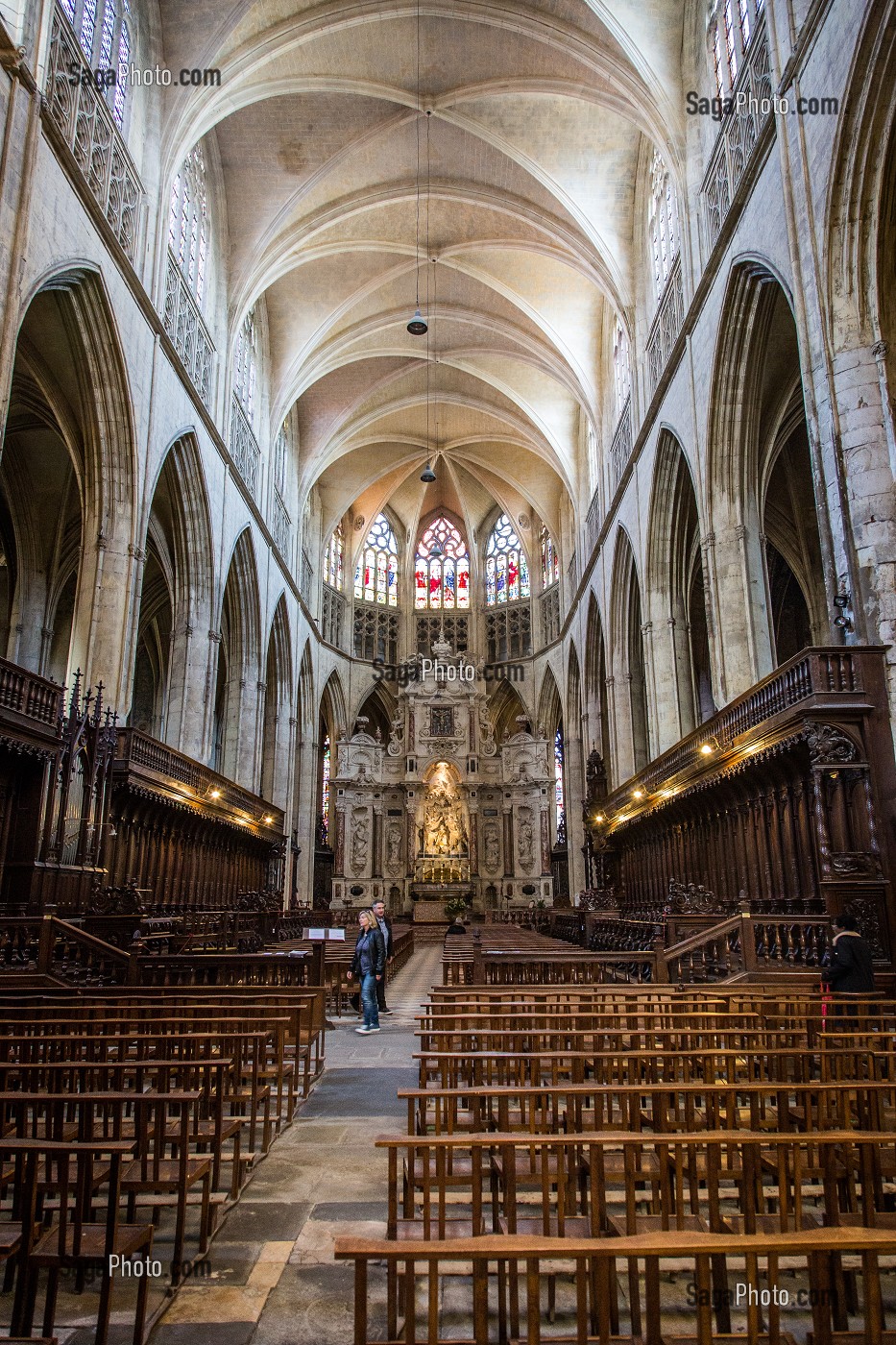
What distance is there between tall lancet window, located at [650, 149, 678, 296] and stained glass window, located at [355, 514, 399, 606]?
73.1ft

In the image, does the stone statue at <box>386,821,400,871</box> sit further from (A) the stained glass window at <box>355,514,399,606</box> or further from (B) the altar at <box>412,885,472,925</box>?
(A) the stained glass window at <box>355,514,399,606</box>

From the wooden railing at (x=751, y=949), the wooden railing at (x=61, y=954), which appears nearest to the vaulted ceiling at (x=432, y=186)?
the wooden railing at (x=61, y=954)

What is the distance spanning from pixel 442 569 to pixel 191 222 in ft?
77.0

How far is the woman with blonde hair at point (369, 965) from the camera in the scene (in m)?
10.0

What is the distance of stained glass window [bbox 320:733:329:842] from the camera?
4112 centimetres

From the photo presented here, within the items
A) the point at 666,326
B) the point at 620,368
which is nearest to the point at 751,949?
the point at 666,326

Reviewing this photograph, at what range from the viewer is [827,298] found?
470 inches

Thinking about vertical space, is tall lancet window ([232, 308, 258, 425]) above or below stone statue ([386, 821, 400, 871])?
above

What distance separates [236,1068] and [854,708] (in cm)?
785

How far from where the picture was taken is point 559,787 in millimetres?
40500

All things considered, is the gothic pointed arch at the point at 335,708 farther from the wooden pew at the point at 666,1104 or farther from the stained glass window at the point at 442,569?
the wooden pew at the point at 666,1104

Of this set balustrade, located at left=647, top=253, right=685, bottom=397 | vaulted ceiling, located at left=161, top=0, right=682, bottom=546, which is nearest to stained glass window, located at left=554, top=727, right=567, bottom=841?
vaulted ceiling, located at left=161, top=0, right=682, bottom=546

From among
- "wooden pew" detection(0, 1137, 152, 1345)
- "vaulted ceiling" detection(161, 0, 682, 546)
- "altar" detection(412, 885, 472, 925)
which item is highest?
"vaulted ceiling" detection(161, 0, 682, 546)

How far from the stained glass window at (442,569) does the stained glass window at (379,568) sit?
3.50 ft
